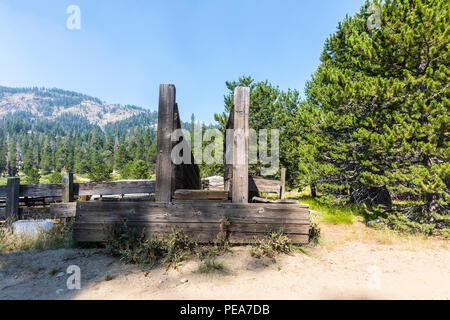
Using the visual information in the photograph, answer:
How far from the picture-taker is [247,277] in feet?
11.5

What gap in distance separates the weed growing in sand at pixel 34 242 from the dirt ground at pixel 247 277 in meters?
0.30

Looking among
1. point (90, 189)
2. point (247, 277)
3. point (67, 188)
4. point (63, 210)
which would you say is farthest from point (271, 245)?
point (67, 188)

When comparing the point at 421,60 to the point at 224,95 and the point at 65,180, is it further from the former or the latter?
the point at 224,95

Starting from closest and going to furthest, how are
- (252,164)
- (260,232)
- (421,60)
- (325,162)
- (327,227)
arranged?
(260,232) < (421,60) < (327,227) < (325,162) < (252,164)

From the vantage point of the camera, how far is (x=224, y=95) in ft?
54.2

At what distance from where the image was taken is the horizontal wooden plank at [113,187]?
5738mm

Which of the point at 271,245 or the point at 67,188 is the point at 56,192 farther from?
the point at 271,245

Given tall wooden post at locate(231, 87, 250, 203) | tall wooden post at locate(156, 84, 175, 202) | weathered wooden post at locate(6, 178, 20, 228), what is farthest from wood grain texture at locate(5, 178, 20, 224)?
tall wooden post at locate(231, 87, 250, 203)

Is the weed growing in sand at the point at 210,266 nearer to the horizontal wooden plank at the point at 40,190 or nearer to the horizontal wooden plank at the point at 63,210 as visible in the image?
the horizontal wooden plank at the point at 63,210

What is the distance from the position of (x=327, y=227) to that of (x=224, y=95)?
39.3 feet

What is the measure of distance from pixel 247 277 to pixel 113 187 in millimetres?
4037

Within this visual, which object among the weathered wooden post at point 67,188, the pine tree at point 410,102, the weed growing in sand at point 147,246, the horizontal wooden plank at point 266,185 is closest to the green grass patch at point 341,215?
the pine tree at point 410,102
